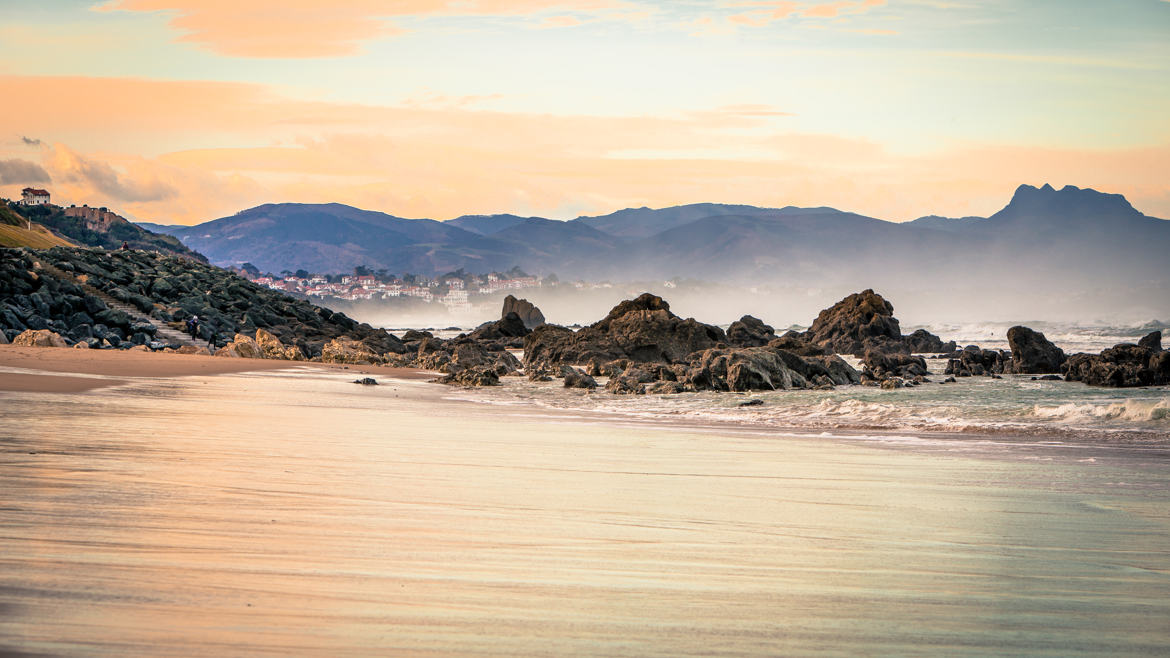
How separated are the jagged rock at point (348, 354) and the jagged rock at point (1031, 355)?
1464 centimetres

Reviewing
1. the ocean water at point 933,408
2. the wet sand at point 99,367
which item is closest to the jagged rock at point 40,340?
the wet sand at point 99,367

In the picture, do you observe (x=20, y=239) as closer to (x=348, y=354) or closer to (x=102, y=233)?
(x=348, y=354)

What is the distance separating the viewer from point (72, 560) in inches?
124

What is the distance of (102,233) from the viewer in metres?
94.7

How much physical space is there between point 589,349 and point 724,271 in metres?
169

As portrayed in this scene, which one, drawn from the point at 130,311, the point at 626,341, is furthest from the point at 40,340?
the point at 626,341

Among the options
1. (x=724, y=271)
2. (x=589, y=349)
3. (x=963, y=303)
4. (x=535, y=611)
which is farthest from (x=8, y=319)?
(x=724, y=271)

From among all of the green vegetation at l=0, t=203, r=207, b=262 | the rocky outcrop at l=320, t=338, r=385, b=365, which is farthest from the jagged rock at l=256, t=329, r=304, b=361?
the green vegetation at l=0, t=203, r=207, b=262

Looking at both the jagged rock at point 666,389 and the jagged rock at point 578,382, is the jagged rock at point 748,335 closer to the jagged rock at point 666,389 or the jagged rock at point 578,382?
the jagged rock at point 578,382

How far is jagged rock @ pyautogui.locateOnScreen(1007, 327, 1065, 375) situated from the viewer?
19562mm

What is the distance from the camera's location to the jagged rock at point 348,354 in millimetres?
20469

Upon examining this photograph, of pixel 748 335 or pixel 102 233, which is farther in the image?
pixel 102 233

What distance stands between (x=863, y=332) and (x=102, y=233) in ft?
296

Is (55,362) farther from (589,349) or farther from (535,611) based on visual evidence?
(535,611)
